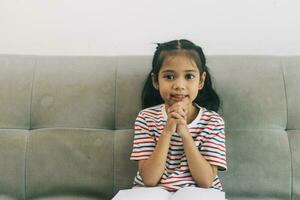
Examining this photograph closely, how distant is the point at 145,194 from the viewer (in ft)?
3.75

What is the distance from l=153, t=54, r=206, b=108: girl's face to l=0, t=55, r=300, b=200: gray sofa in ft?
0.43

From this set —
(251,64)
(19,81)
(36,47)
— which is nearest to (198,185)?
(251,64)

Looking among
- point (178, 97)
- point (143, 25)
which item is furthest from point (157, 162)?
point (143, 25)

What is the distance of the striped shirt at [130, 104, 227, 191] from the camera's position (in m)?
1.25

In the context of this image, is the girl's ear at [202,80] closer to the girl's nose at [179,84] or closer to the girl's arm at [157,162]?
the girl's nose at [179,84]

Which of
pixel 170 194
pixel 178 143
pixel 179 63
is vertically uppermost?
pixel 179 63

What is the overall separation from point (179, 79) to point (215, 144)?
0.75 feet

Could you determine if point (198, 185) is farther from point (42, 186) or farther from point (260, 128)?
point (42, 186)

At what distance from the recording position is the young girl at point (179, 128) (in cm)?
122

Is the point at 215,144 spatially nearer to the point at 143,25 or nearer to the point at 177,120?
the point at 177,120

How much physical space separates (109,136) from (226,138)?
0.39 m

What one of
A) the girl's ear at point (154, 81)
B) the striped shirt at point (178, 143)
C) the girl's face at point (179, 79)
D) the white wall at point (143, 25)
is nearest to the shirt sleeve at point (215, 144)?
the striped shirt at point (178, 143)

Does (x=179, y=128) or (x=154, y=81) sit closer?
(x=179, y=128)

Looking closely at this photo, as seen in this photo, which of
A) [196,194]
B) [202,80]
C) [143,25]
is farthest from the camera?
[143,25]
